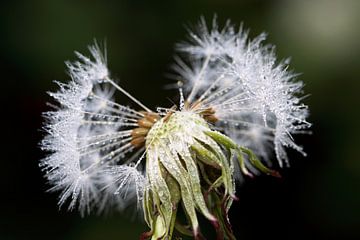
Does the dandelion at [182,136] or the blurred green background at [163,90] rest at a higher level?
the blurred green background at [163,90]
